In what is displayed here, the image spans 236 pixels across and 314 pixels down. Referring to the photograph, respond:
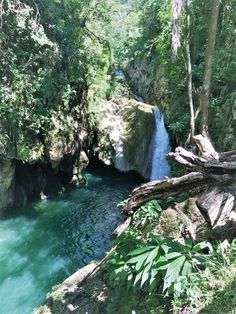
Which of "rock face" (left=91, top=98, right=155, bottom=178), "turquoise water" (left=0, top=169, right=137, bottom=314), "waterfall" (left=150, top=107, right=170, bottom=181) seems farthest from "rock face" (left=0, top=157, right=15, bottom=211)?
"waterfall" (left=150, top=107, right=170, bottom=181)

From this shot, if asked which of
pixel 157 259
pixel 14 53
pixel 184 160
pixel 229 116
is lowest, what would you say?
pixel 157 259

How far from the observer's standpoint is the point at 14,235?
1107cm

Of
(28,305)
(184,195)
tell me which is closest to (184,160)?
(184,195)

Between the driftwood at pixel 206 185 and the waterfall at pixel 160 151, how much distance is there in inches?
369

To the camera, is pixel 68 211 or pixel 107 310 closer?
pixel 107 310

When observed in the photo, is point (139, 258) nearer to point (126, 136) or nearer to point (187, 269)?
point (187, 269)

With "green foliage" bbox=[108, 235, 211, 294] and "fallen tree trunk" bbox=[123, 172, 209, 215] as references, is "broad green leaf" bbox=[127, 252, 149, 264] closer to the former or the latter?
"green foliage" bbox=[108, 235, 211, 294]

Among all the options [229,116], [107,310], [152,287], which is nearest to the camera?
[152,287]

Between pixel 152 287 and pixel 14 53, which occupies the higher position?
pixel 14 53

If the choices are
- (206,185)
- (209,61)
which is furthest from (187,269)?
(209,61)

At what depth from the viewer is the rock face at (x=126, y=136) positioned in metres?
16.5

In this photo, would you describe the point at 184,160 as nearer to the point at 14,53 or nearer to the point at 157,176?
the point at 14,53

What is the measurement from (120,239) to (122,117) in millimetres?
12213

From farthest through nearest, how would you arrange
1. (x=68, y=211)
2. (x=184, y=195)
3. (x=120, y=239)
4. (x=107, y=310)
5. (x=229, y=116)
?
(x=68, y=211), (x=229, y=116), (x=184, y=195), (x=120, y=239), (x=107, y=310)
